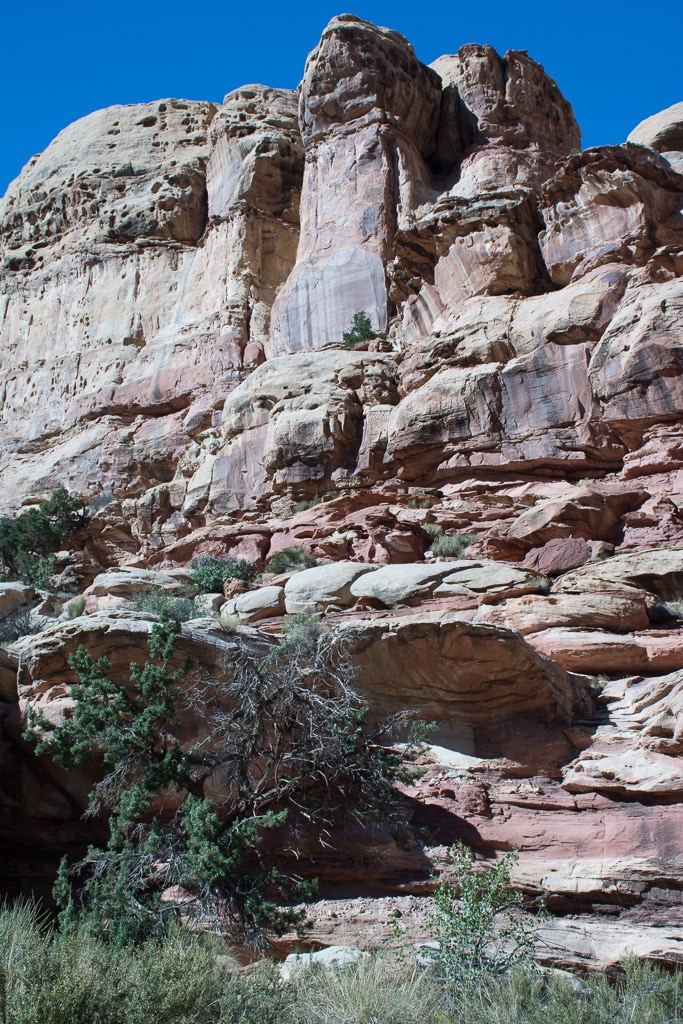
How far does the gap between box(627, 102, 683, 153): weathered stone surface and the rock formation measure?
0.76 ft

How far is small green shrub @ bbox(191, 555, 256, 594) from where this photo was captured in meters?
18.7

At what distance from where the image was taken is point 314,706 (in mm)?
10320

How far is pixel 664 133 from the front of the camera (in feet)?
123

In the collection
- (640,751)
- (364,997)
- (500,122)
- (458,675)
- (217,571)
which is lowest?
(364,997)

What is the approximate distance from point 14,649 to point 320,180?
996 inches

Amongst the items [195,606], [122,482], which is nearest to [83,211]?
[122,482]

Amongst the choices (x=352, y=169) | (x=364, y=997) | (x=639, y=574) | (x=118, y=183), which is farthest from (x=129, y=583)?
(x=118, y=183)

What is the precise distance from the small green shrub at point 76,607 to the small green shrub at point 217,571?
9.09ft

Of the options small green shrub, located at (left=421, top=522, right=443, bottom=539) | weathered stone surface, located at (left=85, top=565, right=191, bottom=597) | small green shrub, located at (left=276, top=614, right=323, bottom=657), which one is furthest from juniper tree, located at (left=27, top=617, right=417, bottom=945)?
small green shrub, located at (left=421, top=522, right=443, bottom=539)

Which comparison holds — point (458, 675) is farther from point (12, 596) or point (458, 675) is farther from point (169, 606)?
point (12, 596)

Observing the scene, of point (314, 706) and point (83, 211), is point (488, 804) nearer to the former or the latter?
point (314, 706)

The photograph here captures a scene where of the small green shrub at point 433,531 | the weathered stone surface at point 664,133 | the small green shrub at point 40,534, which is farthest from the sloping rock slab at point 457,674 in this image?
the weathered stone surface at point 664,133

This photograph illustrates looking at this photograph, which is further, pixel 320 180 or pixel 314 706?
pixel 320 180

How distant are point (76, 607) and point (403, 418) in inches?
414
